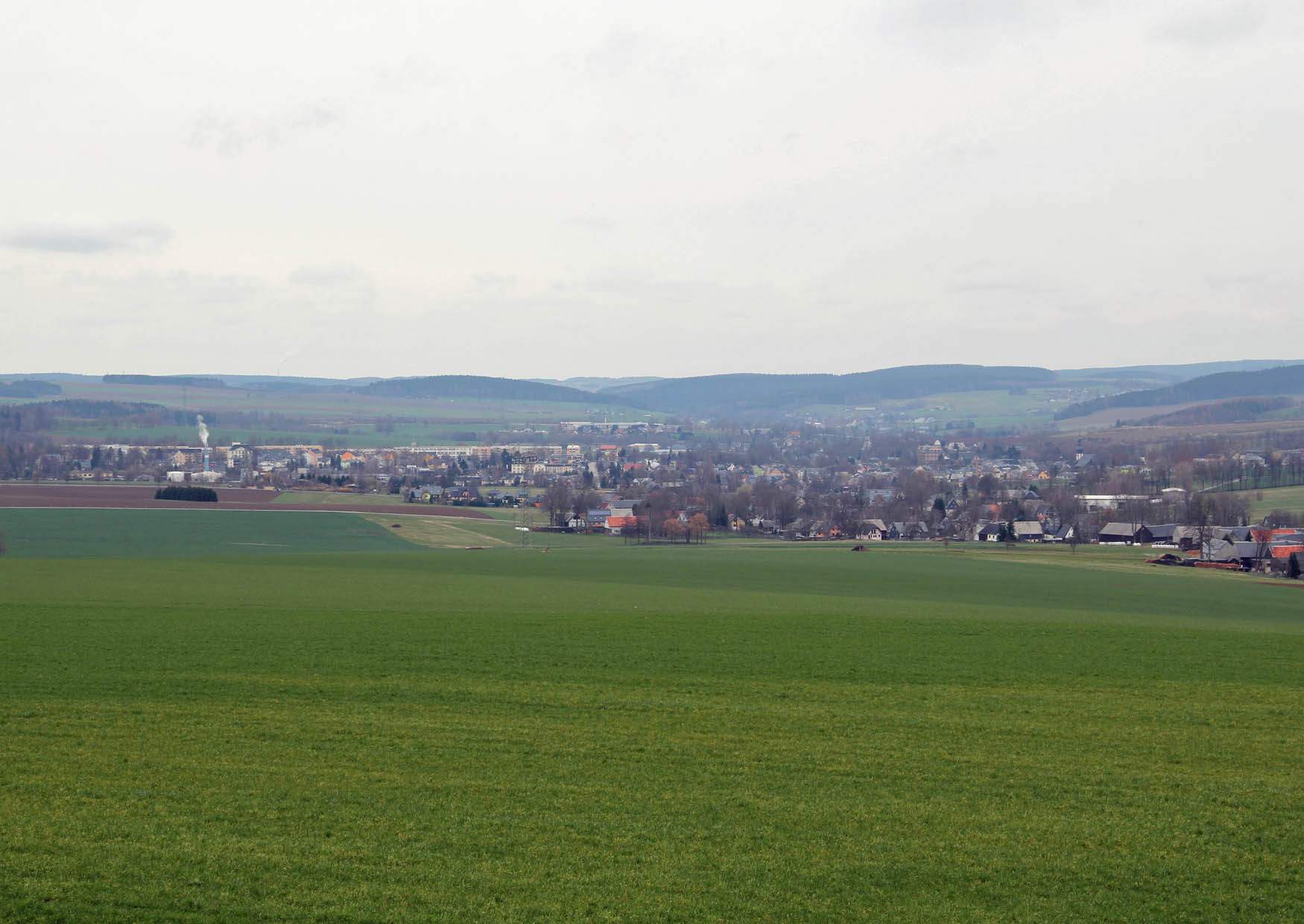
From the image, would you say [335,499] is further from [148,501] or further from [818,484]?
[818,484]

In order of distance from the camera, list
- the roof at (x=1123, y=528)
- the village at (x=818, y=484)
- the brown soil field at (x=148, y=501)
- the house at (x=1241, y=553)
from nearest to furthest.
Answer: the house at (x=1241, y=553)
the brown soil field at (x=148, y=501)
the roof at (x=1123, y=528)
the village at (x=818, y=484)

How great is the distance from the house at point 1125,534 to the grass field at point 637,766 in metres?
43.0

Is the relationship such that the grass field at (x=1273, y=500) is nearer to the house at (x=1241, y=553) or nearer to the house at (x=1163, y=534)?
the house at (x=1163, y=534)

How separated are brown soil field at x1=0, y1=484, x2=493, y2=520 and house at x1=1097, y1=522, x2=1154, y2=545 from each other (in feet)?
123

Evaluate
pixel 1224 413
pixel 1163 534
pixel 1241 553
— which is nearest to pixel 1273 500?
pixel 1163 534

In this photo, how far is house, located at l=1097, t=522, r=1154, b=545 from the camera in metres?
67.0

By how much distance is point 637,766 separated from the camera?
1331 cm

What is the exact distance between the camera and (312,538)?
190ft

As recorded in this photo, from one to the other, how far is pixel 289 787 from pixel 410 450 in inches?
5415

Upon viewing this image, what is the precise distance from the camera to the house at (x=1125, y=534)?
6700cm

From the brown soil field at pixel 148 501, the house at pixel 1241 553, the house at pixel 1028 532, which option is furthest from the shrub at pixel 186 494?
the house at pixel 1241 553

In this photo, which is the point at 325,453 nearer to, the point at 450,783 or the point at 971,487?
the point at 971,487

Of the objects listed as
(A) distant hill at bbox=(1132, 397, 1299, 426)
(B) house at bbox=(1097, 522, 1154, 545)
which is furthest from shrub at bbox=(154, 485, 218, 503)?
(A) distant hill at bbox=(1132, 397, 1299, 426)

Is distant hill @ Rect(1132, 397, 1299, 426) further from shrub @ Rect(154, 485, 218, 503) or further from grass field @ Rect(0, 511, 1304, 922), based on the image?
grass field @ Rect(0, 511, 1304, 922)
